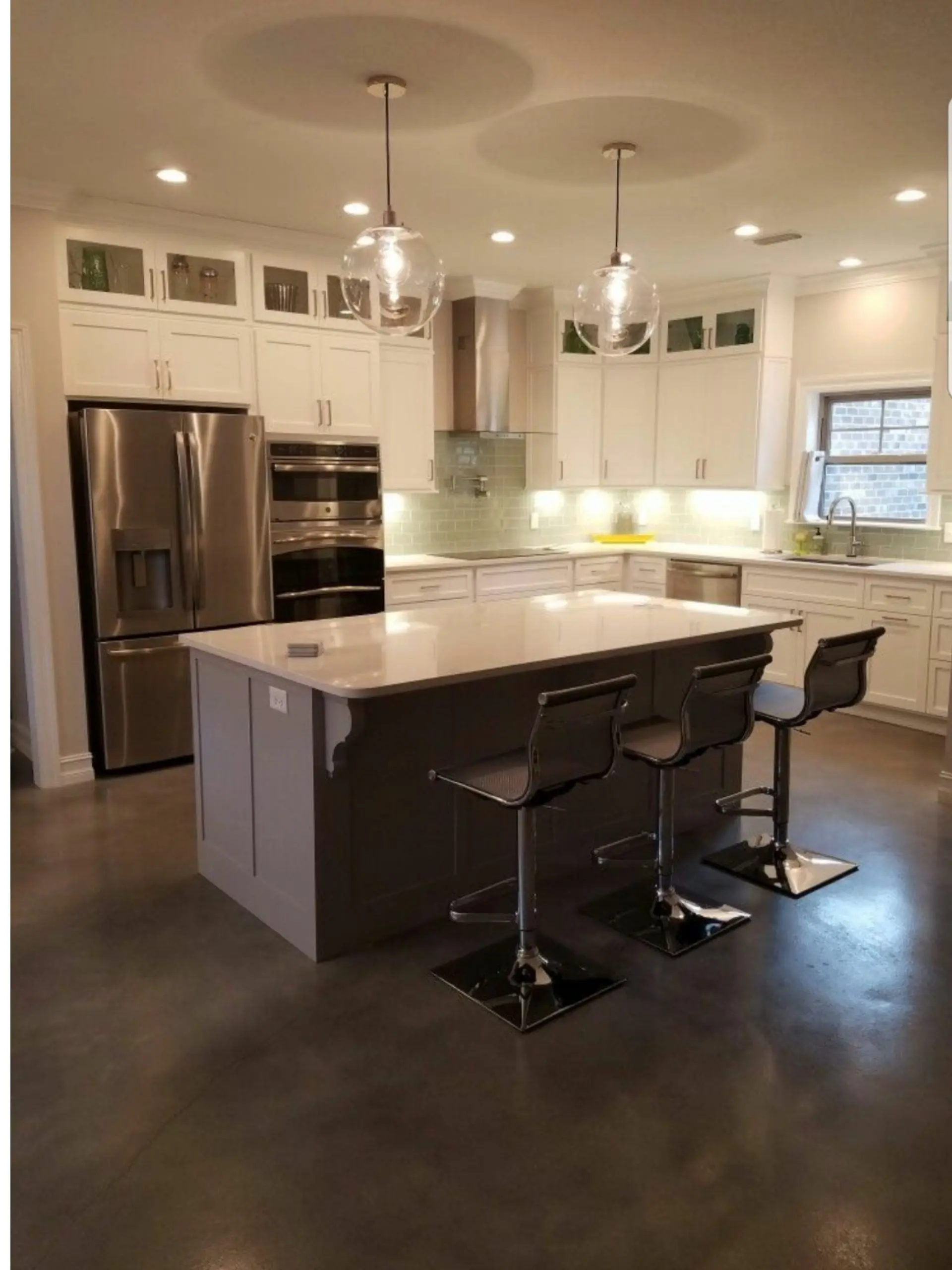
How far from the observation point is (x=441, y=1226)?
1.90 metres

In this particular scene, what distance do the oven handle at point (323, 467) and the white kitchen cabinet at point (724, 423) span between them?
2518mm

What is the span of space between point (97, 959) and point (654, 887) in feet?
6.10

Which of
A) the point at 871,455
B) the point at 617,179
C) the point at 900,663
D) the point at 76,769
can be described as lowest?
the point at 76,769

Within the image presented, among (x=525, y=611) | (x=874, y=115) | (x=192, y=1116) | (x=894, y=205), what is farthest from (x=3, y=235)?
(x=894, y=205)

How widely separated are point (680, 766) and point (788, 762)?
0.74 meters

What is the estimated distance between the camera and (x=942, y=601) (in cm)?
534

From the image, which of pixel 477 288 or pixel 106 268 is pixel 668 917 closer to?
pixel 106 268

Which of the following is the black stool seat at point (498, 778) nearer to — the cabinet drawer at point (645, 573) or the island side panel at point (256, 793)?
the island side panel at point (256, 793)

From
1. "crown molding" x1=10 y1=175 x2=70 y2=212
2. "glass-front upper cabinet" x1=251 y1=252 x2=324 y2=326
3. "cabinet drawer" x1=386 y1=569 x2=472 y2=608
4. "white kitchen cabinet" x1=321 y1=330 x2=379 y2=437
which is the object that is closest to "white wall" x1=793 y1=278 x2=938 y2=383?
"cabinet drawer" x1=386 y1=569 x2=472 y2=608

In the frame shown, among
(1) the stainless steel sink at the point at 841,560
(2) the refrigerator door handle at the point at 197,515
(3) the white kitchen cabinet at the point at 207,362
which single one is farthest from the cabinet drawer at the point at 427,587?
(1) the stainless steel sink at the point at 841,560

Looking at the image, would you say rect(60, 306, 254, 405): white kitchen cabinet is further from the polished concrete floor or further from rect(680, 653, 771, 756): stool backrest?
rect(680, 653, 771, 756): stool backrest

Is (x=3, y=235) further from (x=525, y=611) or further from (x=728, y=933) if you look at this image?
(x=525, y=611)

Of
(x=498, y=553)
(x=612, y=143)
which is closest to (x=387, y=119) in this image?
(x=612, y=143)

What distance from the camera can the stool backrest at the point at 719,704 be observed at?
9.58 feet
